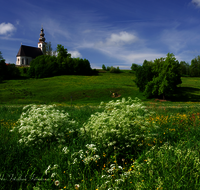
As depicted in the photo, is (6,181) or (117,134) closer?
(6,181)

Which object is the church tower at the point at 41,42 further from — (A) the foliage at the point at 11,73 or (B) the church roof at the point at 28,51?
(A) the foliage at the point at 11,73

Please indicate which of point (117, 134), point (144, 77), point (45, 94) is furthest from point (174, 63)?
point (117, 134)

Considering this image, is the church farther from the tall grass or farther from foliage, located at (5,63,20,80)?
the tall grass

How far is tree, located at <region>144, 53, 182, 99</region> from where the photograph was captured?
3612 centimetres

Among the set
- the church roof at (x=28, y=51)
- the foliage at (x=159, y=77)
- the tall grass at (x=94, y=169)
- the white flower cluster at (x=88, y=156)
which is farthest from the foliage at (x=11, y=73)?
the white flower cluster at (x=88, y=156)

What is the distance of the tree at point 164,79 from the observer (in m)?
36.1

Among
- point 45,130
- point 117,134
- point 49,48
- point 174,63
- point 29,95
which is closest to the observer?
point 117,134

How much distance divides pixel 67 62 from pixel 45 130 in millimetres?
76135

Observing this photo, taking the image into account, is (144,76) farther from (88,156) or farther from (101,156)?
(88,156)

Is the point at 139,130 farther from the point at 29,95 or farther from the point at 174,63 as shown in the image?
the point at 29,95

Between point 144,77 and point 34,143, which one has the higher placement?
point 144,77

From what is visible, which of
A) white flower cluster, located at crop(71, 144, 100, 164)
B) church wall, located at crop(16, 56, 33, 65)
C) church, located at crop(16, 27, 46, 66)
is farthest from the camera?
church, located at crop(16, 27, 46, 66)

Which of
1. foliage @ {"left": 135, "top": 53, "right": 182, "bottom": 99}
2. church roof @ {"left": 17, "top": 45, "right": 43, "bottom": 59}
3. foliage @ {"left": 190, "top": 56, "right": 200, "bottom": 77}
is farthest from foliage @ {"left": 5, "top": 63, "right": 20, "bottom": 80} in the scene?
foliage @ {"left": 190, "top": 56, "right": 200, "bottom": 77}

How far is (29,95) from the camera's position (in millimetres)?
41000
